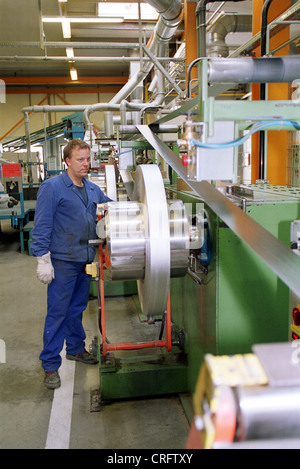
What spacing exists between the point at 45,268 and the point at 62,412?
2.27ft

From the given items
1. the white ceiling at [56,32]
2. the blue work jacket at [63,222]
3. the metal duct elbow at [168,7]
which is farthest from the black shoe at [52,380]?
the white ceiling at [56,32]

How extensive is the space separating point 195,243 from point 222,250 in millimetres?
99

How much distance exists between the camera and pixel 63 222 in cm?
215

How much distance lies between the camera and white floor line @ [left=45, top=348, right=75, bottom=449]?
1.69 meters

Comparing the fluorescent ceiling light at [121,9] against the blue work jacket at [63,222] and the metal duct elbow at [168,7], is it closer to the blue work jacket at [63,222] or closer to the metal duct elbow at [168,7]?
the metal duct elbow at [168,7]

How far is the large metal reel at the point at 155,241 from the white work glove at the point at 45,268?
89cm

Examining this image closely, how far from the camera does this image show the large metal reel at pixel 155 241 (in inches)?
45.9

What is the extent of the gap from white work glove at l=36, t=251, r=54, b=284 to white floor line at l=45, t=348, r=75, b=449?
57 cm

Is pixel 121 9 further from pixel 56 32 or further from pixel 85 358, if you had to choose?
pixel 85 358

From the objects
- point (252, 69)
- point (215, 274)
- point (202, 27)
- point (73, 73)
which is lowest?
point (215, 274)

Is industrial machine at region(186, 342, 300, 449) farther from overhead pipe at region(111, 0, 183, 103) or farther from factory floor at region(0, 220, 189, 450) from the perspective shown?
overhead pipe at region(111, 0, 183, 103)

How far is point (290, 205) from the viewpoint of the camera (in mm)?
1334

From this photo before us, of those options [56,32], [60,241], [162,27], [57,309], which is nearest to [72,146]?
[60,241]
